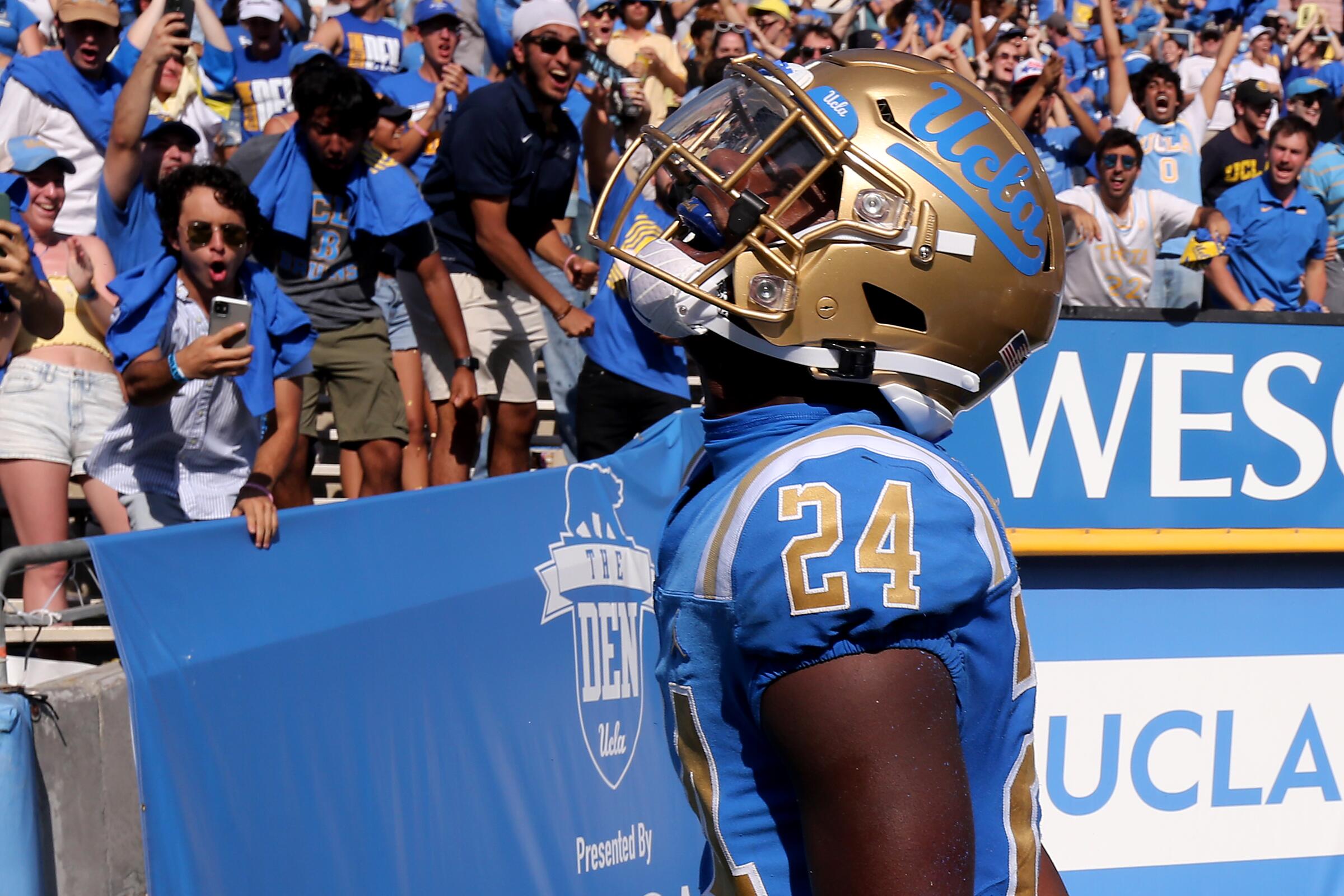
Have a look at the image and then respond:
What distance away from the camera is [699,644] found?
1.64 metres

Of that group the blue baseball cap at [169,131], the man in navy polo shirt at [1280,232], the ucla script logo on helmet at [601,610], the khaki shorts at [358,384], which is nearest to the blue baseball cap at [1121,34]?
the man in navy polo shirt at [1280,232]

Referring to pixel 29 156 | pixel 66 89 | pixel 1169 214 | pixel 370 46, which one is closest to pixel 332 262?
pixel 29 156

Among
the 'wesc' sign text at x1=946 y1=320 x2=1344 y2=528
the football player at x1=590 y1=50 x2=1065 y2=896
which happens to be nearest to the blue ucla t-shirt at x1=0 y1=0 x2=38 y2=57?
the 'wesc' sign text at x1=946 y1=320 x2=1344 y2=528

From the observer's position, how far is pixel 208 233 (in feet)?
15.1

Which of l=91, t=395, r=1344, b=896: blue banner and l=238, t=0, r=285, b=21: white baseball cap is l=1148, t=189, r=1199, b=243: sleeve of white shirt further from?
l=238, t=0, r=285, b=21: white baseball cap

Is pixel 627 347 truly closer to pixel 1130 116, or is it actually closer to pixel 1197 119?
pixel 1130 116

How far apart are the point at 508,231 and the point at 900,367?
453cm

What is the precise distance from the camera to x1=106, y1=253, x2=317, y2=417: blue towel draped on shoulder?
441cm

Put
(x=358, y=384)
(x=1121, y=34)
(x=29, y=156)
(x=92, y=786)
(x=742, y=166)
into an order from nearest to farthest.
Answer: (x=742, y=166) < (x=92, y=786) < (x=29, y=156) < (x=358, y=384) < (x=1121, y=34)

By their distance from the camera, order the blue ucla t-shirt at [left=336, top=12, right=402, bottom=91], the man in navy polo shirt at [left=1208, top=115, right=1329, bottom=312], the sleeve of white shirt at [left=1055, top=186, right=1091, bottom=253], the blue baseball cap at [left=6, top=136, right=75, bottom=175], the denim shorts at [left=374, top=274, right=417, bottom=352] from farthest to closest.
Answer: the man in navy polo shirt at [left=1208, top=115, right=1329, bottom=312] → the blue ucla t-shirt at [left=336, top=12, right=402, bottom=91] → the sleeve of white shirt at [left=1055, top=186, right=1091, bottom=253] → the denim shorts at [left=374, top=274, right=417, bottom=352] → the blue baseball cap at [left=6, top=136, right=75, bottom=175]

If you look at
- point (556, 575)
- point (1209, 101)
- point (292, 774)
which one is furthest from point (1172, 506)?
point (1209, 101)

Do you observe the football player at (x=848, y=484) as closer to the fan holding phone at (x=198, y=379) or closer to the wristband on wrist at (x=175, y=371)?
the wristband on wrist at (x=175, y=371)

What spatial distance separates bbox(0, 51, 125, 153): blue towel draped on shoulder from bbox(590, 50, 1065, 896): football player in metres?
4.96

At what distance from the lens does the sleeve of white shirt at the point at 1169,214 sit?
23.8 ft
